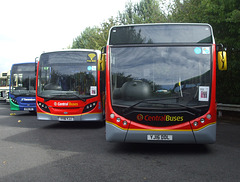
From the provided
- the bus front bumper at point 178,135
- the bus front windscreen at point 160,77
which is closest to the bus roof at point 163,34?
the bus front windscreen at point 160,77

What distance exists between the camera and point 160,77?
7.38 meters

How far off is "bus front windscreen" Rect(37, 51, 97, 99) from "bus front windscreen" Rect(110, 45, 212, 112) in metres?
4.80

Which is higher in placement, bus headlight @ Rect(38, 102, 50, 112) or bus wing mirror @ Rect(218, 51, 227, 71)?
bus wing mirror @ Rect(218, 51, 227, 71)

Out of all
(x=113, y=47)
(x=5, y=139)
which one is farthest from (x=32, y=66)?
(x=113, y=47)

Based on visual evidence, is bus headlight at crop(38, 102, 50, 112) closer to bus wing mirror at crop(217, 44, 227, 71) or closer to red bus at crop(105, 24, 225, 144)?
red bus at crop(105, 24, 225, 144)

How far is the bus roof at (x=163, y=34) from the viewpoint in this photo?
7.56 m

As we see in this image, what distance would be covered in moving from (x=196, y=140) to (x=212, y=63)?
1.71 meters

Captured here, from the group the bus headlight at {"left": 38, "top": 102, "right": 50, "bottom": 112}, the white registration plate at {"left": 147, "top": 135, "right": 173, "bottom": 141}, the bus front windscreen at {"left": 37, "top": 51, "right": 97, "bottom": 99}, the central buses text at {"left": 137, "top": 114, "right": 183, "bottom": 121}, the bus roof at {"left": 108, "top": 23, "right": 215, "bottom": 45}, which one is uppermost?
the bus roof at {"left": 108, "top": 23, "right": 215, "bottom": 45}

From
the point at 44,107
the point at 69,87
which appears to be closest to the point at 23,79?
the point at 44,107

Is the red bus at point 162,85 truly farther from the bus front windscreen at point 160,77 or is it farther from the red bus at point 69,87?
the red bus at point 69,87

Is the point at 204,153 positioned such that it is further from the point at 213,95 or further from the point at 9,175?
the point at 9,175

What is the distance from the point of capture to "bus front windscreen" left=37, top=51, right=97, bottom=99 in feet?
40.2

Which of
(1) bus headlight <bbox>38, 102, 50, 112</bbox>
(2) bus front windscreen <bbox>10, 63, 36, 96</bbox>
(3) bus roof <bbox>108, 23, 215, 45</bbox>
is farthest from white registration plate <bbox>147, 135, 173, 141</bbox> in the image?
(2) bus front windscreen <bbox>10, 63, 36, 96</bbox>

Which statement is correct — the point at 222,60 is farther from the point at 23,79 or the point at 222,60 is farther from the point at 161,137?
the point at 23,79
